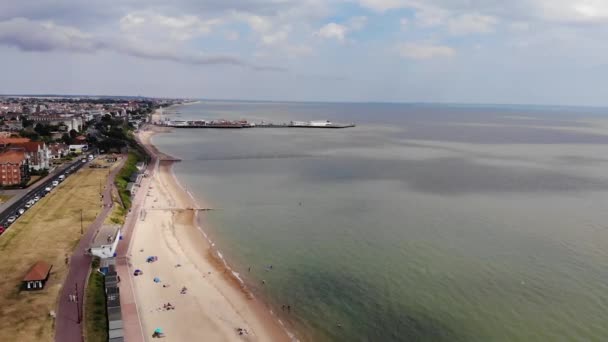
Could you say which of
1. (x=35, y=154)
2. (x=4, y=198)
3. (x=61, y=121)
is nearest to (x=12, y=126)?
(x=61, y=121)

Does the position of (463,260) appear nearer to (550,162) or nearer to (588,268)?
(588,268)

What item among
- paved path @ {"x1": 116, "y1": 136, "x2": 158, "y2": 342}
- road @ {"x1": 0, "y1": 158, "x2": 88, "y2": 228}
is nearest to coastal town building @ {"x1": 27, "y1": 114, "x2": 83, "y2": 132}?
road @ {"x1": 0, "y1": 158, "x2": 88, "y2": 228}

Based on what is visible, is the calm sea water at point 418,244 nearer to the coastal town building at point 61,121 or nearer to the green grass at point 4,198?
the green grass at point 4,198

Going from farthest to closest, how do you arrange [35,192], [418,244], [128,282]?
[35,192], [418,244], [128,282]

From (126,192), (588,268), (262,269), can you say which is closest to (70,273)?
(262,269)

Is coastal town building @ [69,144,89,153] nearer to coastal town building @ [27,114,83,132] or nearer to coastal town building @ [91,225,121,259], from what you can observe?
coastal town building @ [27,114,83,132]

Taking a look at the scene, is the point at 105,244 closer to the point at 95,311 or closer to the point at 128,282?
the point at 128,282
